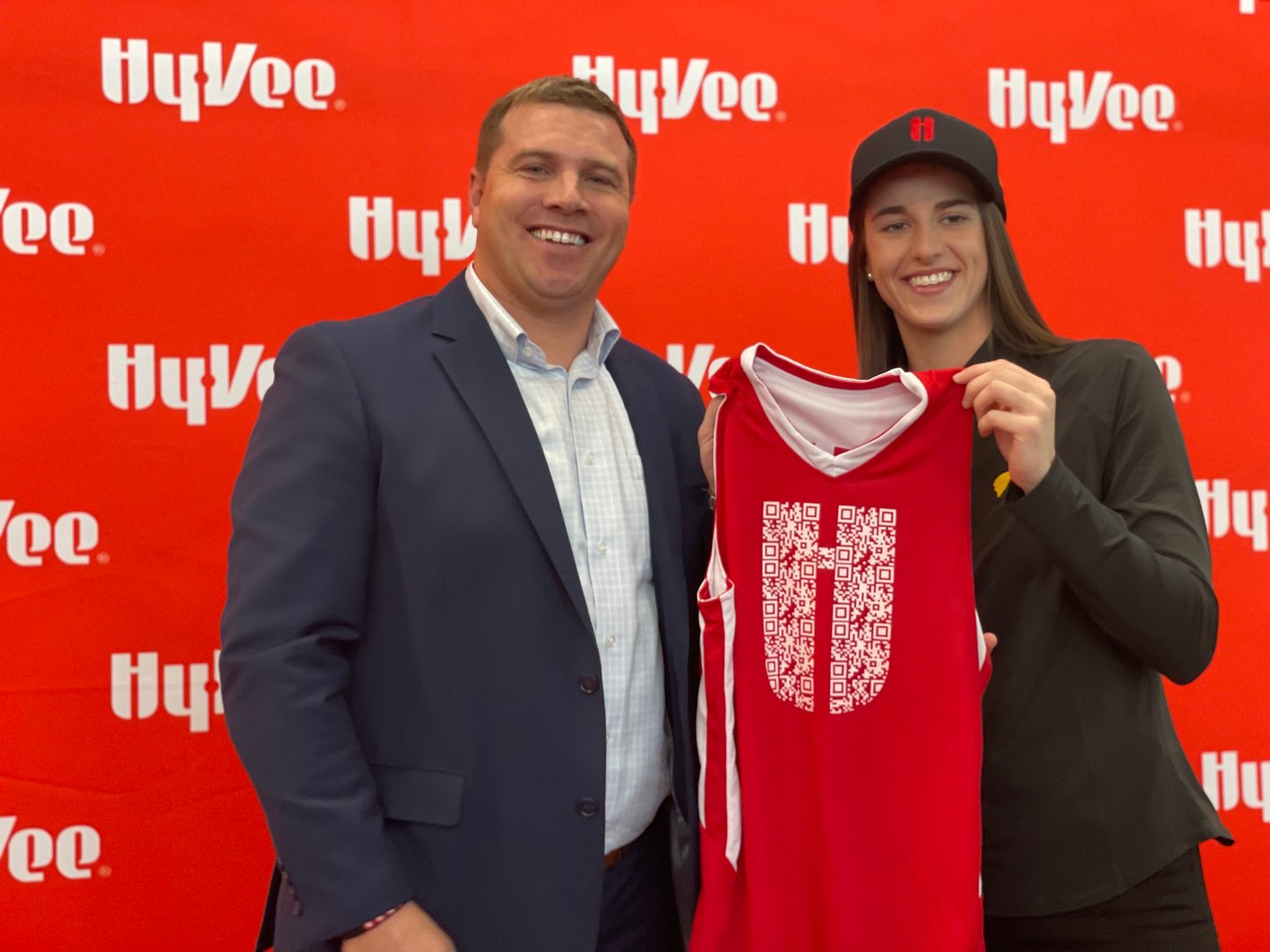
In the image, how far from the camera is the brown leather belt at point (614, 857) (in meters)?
1.35

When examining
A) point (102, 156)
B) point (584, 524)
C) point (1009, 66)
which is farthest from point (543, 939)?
point (1009, 66)

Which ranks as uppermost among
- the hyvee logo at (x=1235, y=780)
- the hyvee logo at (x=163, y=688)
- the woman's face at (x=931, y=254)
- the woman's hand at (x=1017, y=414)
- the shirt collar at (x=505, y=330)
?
the woman's face at (x=931, y=254)

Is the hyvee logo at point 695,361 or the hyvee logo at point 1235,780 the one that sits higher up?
the hyvee logo at point 695,361

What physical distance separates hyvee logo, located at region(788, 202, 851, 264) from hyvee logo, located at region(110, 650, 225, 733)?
1531 millimetres

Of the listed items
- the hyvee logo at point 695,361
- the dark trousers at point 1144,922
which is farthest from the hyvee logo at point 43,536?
the dark trousers at point 1144,922

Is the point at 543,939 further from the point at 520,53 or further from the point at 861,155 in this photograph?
the point at 520,53

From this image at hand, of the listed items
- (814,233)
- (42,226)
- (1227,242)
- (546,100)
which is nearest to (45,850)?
(42,226)

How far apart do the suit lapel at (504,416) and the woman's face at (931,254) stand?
0.62 metres

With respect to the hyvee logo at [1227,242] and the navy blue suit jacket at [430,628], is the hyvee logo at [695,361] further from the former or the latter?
the hyvee logo at [1227,242]

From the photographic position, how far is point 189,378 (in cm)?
202

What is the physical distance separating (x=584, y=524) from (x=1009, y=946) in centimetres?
84

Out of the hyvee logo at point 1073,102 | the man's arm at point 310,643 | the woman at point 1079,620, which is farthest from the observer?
the hyvee logo at point 1073,102

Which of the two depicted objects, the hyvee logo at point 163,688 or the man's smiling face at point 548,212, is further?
the hyvee logo at point 163,688

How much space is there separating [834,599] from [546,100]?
82 centimetres
